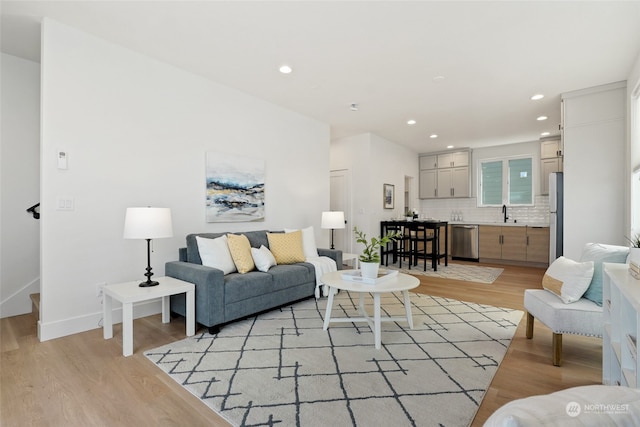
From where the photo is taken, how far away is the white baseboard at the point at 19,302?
320 cm

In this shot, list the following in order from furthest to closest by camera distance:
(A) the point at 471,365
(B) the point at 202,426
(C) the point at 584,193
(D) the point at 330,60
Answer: (C) the point at 584,193
(D) the point at 330,60
(A) the point at 471,365
(B) the point at 202,426

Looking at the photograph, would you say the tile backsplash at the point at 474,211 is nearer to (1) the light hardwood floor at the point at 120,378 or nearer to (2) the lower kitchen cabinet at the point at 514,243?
(2) the lower kitchen cabinet at the point at 514,243

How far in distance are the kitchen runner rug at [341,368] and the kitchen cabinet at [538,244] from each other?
4.04 m

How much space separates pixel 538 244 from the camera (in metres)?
6.37

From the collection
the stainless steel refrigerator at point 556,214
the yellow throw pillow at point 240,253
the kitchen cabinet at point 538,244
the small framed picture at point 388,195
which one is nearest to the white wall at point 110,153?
the yellow throw pillow at point 240,253

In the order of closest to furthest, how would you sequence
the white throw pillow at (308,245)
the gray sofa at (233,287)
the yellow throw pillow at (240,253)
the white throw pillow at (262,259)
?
the gray sofa at (233,287) → the yellow throw pillow at (240,253) → the white throw pillow at (262,259) → the white throw pillow at (308,245)

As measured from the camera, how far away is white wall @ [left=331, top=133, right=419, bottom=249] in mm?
6234

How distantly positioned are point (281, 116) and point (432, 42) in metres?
2.49

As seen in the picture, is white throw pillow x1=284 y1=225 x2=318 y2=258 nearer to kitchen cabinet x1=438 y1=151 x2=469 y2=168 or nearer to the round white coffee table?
the round white coffee table

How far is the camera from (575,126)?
13.4ft

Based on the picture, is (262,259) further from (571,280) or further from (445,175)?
(445,175)

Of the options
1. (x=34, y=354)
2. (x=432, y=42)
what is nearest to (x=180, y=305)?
(x=34, y=354)

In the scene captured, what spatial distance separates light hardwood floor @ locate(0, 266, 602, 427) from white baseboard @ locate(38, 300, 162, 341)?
9cm

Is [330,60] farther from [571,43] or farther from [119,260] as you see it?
[119,260]
